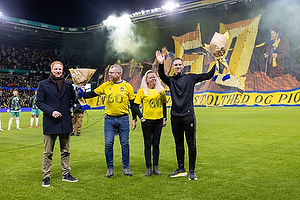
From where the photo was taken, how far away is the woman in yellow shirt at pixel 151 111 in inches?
206

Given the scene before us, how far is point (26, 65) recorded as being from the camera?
48.2 m

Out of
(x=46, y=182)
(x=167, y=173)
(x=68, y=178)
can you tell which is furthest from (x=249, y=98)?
(x=46, y=182)

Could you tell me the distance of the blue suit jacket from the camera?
15.2ft

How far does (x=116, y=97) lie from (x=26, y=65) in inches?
1901

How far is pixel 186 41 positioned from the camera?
39.4m

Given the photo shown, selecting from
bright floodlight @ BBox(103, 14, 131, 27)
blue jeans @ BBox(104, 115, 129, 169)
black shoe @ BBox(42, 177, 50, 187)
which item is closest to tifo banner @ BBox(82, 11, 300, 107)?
bright floodlight @ BBox(103, 14, 131, 27)

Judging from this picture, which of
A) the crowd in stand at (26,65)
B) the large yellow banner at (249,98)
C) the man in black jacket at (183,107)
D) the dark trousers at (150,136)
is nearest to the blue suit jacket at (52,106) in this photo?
the dark trousers at (150,136)

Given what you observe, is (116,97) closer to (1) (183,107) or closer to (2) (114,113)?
(2) (114,113)

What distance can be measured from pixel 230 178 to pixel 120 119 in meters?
2.26

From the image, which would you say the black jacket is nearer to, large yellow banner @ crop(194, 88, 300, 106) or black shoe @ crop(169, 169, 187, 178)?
black shoe @ crop(169, 169, 187, 178)

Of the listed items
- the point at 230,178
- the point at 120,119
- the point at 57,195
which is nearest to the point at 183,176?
the point at 230,178

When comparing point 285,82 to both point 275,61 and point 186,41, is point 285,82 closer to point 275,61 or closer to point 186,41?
point 275,61

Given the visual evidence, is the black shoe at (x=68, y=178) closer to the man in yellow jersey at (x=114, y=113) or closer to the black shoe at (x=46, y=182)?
the black shoe at (x=46, y=182)

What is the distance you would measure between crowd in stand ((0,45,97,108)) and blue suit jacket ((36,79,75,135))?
130ft
